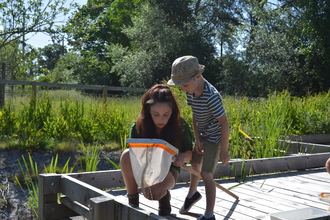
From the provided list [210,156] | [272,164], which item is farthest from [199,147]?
[272,164]

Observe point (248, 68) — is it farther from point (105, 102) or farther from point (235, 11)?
point (105, 102)

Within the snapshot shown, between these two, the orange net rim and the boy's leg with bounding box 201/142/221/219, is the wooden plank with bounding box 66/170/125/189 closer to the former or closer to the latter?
the boy's leg with bounding box 201/142/221/219

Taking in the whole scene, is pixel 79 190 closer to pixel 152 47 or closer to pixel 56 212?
pixel 56 212

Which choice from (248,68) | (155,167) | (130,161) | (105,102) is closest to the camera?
(155,167)

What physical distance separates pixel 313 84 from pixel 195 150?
18.5 metres

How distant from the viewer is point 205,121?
3.00 meters

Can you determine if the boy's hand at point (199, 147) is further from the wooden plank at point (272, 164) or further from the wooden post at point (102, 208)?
A: the wooden plank at point (272, 164)

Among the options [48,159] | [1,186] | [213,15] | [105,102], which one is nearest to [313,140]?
[105,102]

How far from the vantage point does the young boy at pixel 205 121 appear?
2846mm

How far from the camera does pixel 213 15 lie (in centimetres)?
2469

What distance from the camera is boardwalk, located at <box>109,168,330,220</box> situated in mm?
3182

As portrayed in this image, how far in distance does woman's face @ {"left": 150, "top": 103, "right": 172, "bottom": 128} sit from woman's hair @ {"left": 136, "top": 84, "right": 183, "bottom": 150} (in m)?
0.04

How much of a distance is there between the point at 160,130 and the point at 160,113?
173 mm

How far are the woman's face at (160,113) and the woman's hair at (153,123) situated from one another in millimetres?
38
